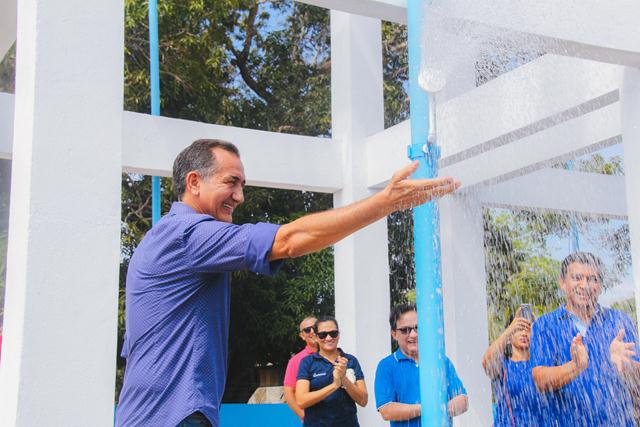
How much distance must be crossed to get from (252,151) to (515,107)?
233 centimetres

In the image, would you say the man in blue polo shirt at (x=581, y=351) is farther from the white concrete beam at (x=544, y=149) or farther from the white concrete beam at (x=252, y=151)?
the white concrete beam at (x=252, y=151)

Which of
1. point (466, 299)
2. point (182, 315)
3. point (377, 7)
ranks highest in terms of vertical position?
point (377, 7)

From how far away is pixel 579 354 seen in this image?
169 inches

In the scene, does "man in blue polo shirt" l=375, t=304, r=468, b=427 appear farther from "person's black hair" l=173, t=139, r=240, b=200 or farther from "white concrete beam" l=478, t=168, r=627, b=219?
"person's black hair" l=173, t=139, r=240, b=200

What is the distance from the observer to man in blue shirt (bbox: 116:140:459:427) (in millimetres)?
2576

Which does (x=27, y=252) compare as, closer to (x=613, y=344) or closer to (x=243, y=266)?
(x=243, y=266)

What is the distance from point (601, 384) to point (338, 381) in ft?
6.42

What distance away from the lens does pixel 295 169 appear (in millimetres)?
7844

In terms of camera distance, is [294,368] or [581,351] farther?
[294,368]

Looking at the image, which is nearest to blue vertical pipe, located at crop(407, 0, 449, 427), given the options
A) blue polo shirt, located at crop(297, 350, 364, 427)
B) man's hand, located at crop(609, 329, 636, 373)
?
man's hand, located at crop(609, 329, 636, 373)

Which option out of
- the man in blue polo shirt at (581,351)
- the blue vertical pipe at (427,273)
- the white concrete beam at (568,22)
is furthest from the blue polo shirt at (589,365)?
the white concrete beam at (568,22)

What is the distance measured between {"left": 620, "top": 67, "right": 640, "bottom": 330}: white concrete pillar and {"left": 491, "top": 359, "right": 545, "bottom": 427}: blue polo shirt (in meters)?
1.01

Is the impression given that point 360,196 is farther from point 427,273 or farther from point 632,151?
point 427,273

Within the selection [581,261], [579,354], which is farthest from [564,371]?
[581,261]
